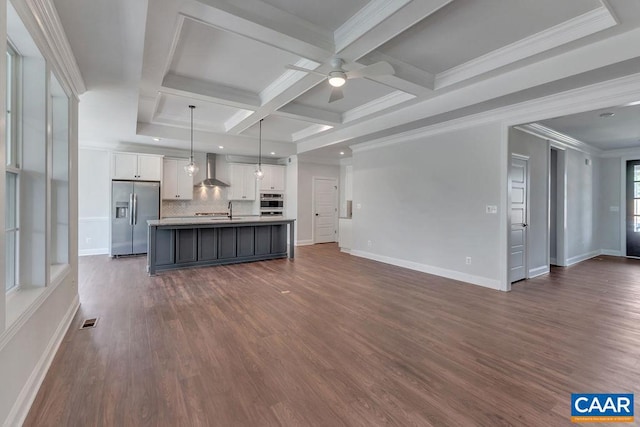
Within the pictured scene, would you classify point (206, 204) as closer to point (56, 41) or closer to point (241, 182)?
point (241, 182)

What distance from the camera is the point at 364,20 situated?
268cm

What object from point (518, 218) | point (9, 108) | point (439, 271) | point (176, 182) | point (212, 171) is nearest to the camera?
point (9, 108)

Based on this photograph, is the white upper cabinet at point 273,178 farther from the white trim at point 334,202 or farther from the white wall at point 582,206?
the white wall at point 582,206

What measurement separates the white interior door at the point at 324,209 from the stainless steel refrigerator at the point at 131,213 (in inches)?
168

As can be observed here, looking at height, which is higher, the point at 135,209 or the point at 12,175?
the point at 12,175

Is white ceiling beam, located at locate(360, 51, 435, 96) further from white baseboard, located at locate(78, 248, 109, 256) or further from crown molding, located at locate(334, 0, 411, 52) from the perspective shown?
white baseboard, located at locate(78, 248, 109, 256)

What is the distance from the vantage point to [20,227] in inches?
90.2

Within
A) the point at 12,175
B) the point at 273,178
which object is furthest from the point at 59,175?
the point at 273,178

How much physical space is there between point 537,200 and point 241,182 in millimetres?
7012

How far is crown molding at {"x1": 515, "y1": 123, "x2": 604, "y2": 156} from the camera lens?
4859 millimetres

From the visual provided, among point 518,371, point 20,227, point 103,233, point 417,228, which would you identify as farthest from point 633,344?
point 103,233

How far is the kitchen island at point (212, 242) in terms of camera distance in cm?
536

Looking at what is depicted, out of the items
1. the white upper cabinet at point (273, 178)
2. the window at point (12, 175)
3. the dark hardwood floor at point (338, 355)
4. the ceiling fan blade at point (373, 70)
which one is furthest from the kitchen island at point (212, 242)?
the ceiling fan blade at point (373, 70)

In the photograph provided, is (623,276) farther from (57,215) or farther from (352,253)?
(57,215)
